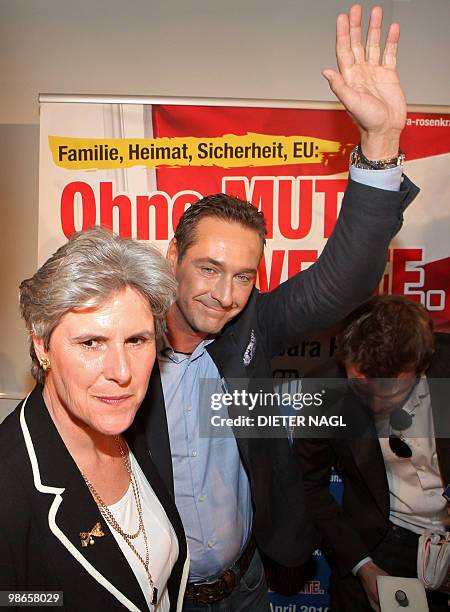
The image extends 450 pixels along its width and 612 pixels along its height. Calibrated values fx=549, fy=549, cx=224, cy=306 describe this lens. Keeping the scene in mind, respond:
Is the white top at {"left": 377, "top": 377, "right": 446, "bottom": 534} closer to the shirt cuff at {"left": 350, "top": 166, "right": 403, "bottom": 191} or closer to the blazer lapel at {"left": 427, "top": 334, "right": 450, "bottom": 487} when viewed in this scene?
the blazer lapel at {"left": 427, "top": 334, "right": 450, "bottom": 487}

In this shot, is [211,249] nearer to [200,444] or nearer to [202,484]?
[200,444]

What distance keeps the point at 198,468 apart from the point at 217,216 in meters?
0.75

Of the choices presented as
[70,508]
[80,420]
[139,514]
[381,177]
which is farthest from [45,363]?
[381,177]

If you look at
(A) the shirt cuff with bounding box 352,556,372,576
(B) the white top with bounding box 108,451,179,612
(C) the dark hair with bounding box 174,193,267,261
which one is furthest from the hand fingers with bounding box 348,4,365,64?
(A) the shirt cuff with bounding box 352,556,372,576

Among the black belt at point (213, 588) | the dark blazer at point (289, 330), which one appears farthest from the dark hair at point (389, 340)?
the black belt at point (213, 588)

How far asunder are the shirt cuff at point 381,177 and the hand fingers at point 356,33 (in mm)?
300

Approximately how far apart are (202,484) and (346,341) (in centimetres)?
73

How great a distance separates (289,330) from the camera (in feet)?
5.59

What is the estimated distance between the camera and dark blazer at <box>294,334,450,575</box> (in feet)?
6.70

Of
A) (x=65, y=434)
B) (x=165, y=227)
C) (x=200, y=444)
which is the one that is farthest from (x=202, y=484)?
(x=165, y=227)

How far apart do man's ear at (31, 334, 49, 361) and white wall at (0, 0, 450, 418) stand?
69.3 inches

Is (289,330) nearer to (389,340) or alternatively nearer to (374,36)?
(389,340)

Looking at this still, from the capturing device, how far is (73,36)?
2625 mm

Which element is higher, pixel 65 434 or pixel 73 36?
pixel 73 36
